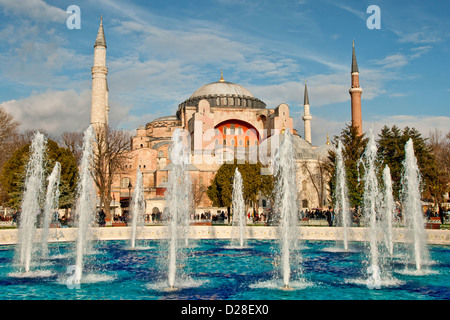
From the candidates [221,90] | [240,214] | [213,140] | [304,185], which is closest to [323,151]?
[304,185]

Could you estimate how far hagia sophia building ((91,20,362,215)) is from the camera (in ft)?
105

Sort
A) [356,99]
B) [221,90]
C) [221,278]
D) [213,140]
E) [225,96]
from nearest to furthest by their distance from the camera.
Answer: [221,278] → [356,99] → [213,140] → [225,96] → [221,90]

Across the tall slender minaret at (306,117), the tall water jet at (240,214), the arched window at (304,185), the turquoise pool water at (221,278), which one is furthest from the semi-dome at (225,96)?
the turquoise pool water at (221,278)

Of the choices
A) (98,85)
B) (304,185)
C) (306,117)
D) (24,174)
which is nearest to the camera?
(24,174)

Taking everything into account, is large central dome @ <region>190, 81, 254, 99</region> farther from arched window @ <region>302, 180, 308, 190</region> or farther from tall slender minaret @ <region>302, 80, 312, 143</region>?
arched window @ <region>302, 180, 308, 190</region>

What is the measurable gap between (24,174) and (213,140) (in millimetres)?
25893

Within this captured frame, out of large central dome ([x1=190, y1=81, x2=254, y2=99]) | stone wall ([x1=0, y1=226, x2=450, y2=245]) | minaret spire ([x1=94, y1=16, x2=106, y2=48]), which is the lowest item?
stone wall ([x1=0, y1=226, x2=450, y2=245])

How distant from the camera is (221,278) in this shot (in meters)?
8.00

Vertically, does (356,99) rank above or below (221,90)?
below

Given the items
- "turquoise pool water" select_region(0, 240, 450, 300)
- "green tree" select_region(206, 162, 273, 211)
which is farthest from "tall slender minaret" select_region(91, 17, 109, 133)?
"turquoise pool water" select_region(0, 240, 450, 300)

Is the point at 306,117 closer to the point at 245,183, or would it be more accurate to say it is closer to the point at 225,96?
the point at 225,96

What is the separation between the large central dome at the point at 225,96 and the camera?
165 ft

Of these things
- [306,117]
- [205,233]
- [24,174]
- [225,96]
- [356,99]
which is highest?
[225,96]
